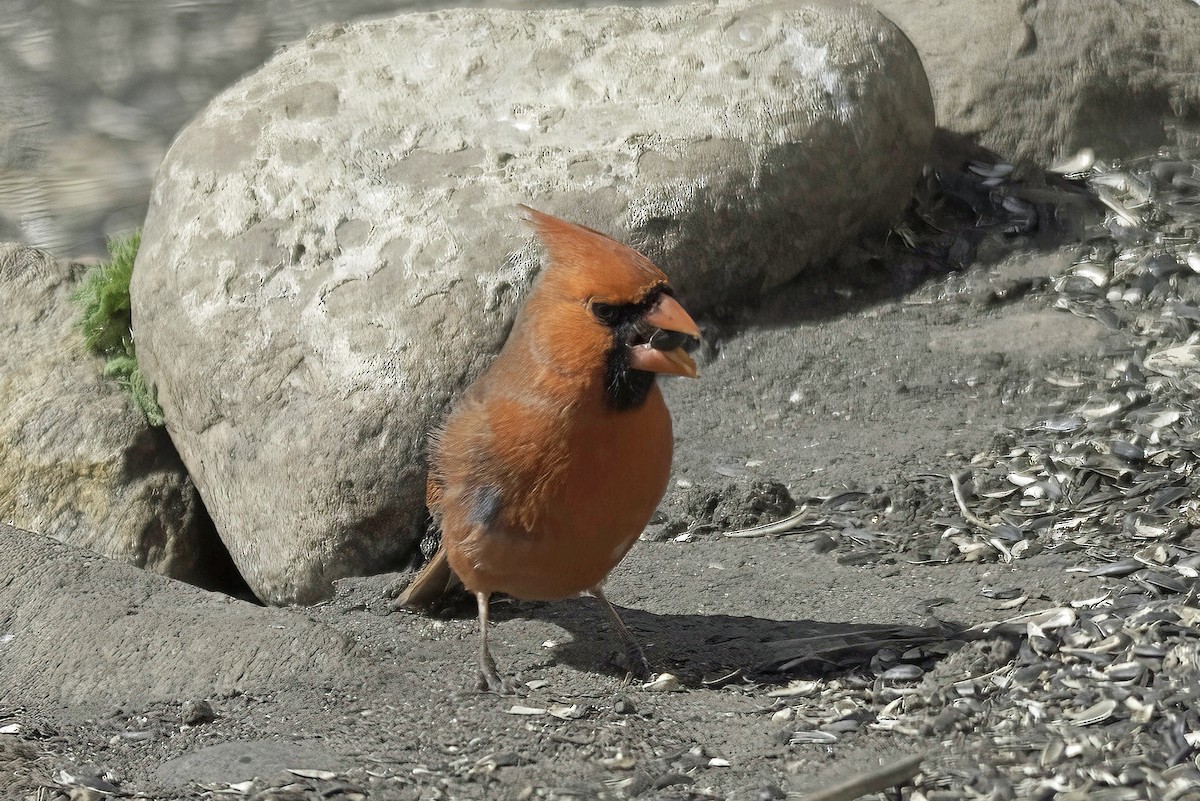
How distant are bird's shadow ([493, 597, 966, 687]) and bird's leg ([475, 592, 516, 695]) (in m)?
0.25

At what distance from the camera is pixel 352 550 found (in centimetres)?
440

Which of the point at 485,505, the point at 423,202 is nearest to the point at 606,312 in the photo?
the point at 485,505

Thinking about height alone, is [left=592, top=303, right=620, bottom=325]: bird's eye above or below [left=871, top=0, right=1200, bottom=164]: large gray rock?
above

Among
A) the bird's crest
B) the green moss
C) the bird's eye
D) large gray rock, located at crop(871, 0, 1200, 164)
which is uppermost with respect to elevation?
the bird's crest

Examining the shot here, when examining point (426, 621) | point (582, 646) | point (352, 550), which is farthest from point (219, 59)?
point (582, 646)

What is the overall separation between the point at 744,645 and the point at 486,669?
69cm

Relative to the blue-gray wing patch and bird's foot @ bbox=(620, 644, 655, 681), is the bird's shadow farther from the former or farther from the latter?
the blue-gray wing patch

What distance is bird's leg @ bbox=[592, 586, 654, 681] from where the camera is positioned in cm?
347

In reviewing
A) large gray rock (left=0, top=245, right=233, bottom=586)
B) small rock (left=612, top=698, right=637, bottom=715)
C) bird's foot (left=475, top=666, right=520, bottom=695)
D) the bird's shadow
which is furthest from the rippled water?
small rock (left=612, top=698, right=637, bottom=715)

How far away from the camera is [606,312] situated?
9.81 ft

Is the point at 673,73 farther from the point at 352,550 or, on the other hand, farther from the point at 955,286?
the point at 352,550

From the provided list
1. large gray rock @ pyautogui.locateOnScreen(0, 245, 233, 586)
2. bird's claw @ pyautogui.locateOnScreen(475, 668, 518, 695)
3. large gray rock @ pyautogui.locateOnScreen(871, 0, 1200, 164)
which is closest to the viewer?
bird's claw @ pyautogui.locateOnScreen(475, 668, 518, 695)

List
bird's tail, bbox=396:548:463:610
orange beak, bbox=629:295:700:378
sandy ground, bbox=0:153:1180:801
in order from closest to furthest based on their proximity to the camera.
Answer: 1. sandy ground, bbox=0:153:1180:801
2. orange beak, bbox=629:295:700:378
3. bird's tail, bbox=396:548:463:610

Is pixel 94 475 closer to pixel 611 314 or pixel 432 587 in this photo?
pixel 432 587
